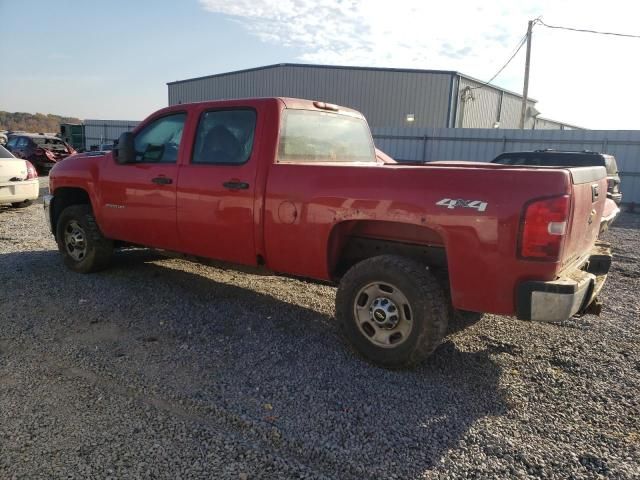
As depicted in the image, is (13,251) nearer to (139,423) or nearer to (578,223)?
(139,423)

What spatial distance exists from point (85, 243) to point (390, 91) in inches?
912

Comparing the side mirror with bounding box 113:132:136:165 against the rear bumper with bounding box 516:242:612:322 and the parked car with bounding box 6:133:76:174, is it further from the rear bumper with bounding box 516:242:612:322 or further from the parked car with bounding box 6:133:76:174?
the parked car with bounding box 6:133:76:174

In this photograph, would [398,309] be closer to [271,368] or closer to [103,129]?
[271,368]

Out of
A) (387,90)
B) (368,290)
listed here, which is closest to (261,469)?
(368,290)

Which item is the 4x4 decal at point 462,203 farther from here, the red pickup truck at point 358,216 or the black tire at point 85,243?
the black tire at point 85,243

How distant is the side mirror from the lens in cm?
511

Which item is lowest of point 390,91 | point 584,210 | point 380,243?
point 380,243

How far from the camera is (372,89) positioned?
26.8 metres

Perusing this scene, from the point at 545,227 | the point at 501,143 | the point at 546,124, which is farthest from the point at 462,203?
the point at 546,124

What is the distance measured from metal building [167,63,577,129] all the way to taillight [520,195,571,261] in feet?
77.1

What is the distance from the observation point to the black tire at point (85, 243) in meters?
5.73

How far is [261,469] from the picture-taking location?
2453 mm

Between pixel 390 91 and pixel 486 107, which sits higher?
pixel 390 91

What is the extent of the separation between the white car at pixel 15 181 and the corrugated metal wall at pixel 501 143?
13.6 m
